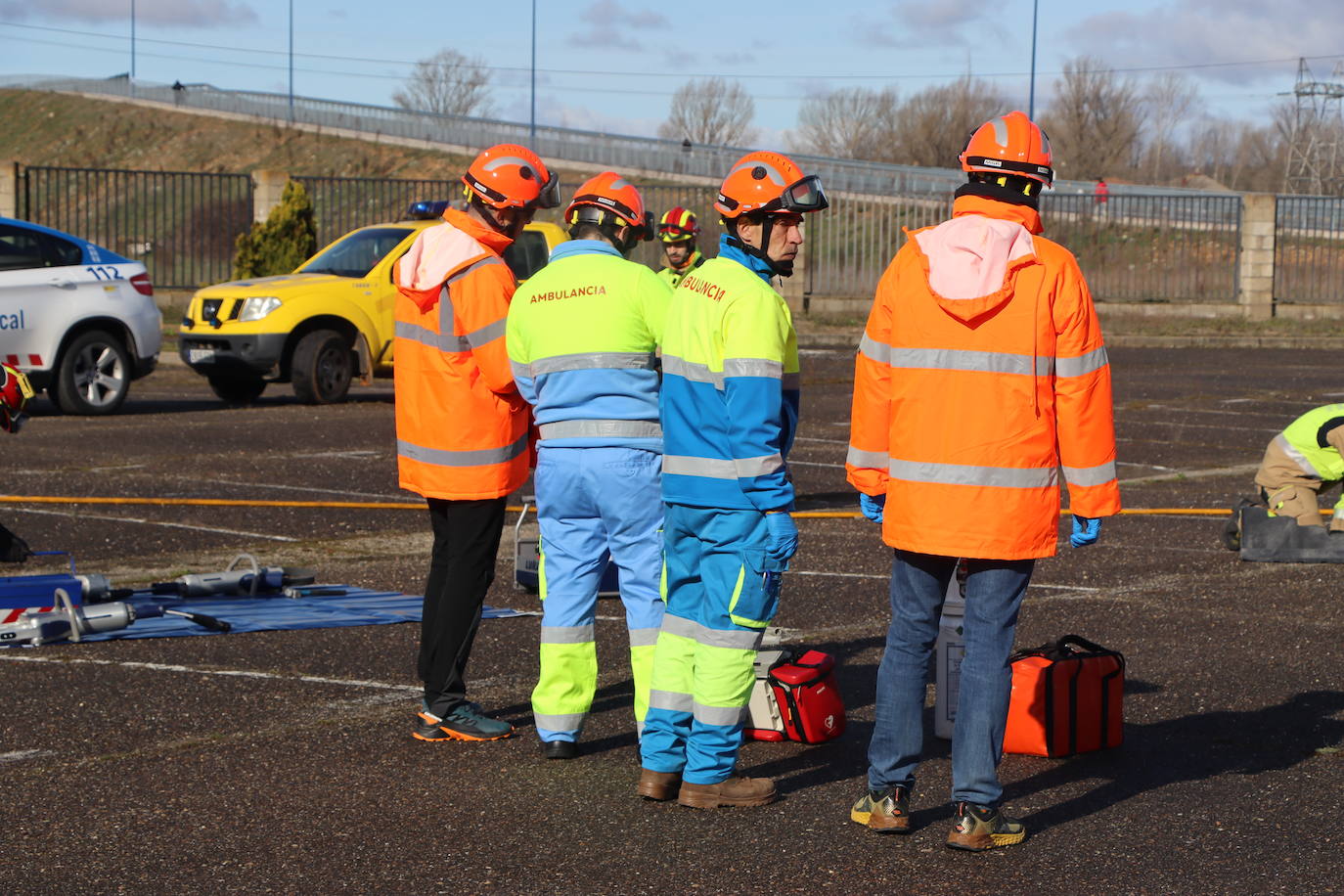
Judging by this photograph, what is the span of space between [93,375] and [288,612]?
9.36 m

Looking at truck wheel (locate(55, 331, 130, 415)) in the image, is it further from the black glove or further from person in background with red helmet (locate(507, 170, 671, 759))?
person in background with red helmet (locate(507, 170, 671, 759))

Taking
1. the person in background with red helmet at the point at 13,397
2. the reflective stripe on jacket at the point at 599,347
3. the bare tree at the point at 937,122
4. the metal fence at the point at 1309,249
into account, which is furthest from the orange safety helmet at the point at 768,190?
the bare tree at the point at 937,122

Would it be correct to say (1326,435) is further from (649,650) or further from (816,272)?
(816,272)

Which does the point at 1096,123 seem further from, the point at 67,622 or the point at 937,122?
the point at 67,622

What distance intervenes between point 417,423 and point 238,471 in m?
7.30

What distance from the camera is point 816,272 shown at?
33656mm

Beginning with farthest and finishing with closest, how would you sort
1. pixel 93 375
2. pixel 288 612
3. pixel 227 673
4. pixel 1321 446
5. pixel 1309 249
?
1. pixel 1309 249
2. pixel 93 375
3. pixel 1321 446
4. pixel 288 612
5. pixel 227 673

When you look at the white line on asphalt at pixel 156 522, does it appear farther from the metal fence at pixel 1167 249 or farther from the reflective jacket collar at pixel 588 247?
the metal fence at pixel 1167 249

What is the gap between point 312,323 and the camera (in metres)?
18.3

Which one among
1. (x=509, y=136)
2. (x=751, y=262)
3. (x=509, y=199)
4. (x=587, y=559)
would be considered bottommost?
(x=587, y=559)

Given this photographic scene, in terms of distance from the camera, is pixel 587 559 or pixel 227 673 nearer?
pixel 587 559

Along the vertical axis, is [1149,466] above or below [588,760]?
above

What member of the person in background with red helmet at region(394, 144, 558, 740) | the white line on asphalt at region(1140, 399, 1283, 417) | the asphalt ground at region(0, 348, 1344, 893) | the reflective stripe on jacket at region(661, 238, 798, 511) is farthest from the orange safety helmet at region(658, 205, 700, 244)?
the white line on asphalt at region(1140, 399, 1283, 417)

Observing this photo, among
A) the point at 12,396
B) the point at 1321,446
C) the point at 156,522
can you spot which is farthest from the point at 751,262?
the point at 156,522
